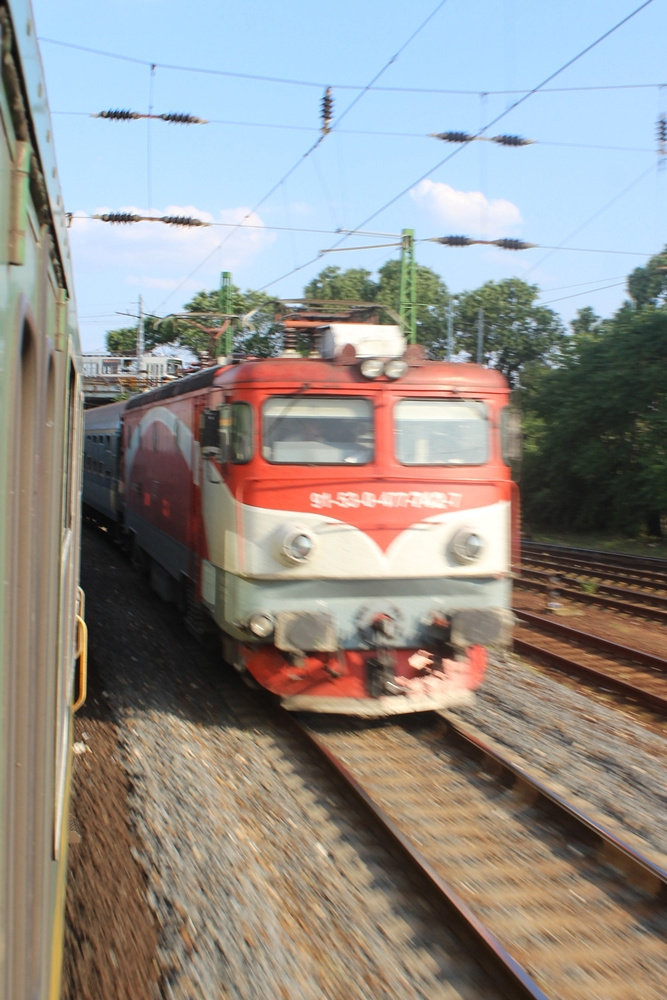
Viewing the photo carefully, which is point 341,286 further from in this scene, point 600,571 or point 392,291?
point 600,571

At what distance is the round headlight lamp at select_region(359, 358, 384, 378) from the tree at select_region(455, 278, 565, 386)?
5183 centimetres

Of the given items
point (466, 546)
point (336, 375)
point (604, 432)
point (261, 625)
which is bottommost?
point (261, 625)

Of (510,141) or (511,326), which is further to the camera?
(511,326)

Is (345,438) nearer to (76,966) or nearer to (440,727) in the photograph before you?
(440,727)

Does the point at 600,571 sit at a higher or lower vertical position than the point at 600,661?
higher

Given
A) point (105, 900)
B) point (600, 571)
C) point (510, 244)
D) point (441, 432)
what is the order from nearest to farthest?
1. point (105, 900)
2. point (441, 432)
3. point (510, 244)
4. point (600, 571)

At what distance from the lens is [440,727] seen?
699 centimetres

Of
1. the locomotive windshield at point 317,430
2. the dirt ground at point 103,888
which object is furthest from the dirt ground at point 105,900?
the locomotive windshield at point 317,430

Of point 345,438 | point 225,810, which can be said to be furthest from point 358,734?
point 345,438

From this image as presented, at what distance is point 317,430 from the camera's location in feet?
22.6

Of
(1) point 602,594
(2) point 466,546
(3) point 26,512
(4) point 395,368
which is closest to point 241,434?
(4) point 395,368

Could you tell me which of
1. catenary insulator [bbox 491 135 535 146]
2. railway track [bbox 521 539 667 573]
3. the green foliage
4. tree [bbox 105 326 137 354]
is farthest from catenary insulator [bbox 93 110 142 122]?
tree [bbox 105 326 137 354]

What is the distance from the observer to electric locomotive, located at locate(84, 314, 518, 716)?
21.9 ft

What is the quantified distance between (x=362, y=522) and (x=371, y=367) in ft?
4.01
